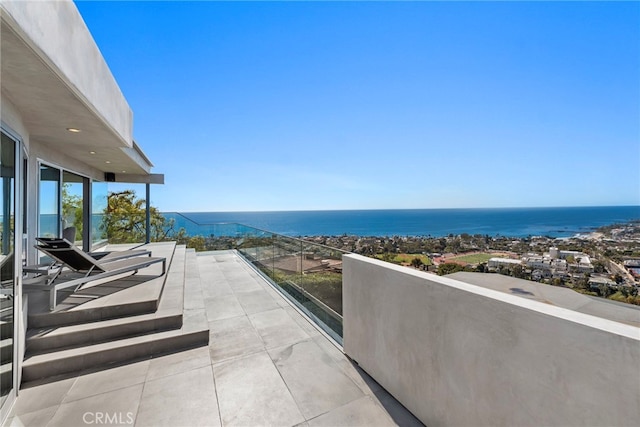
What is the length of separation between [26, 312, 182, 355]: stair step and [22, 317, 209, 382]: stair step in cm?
10

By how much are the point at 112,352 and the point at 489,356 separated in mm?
4050

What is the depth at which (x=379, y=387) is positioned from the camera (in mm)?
2682

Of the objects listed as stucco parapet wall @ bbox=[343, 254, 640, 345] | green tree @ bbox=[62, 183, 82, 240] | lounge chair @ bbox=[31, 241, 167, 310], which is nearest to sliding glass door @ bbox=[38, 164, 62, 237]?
green tree @ bbox=[62, 183, 82, 240]

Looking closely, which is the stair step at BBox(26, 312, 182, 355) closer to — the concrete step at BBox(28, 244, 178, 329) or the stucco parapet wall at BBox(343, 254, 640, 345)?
the concrete step at BBox(28, 244, 178, 329)

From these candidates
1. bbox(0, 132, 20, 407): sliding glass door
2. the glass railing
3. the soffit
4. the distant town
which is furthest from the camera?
the glass railing

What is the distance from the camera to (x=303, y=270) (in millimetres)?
4871

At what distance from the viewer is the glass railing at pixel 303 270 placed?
3.78m

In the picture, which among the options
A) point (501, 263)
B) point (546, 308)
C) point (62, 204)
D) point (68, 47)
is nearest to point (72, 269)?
point (62, 204)

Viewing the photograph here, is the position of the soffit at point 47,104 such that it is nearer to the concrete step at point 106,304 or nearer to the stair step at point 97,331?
the concrete step at point 106,304

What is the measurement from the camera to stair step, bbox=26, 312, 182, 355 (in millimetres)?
3049

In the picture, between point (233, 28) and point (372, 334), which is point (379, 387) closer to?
point (372, 334)

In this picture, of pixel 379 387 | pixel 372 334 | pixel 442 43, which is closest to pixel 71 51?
pixel 372 334

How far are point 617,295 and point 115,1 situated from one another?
8.17 meters

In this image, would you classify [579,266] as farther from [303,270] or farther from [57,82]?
[57,82]
